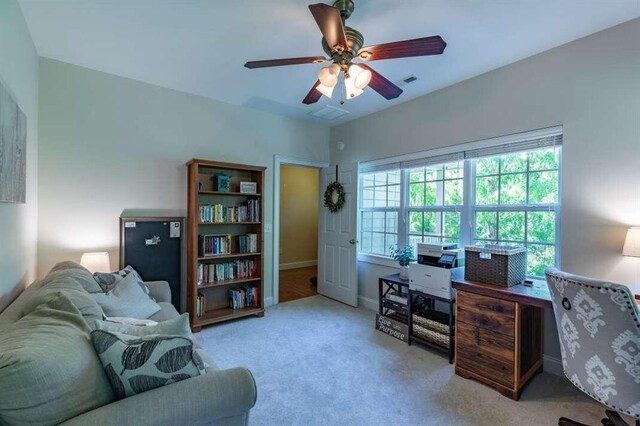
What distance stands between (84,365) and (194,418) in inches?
16.0

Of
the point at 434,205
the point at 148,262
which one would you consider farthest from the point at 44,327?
the point at 434,205

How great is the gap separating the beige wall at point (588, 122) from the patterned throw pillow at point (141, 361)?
9.22ft

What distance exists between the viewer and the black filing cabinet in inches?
117

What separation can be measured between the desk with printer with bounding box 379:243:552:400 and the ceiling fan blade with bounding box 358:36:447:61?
1.55 meters

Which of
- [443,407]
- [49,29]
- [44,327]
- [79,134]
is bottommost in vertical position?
[443,407]

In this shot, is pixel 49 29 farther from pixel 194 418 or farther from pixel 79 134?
pixel 194 418

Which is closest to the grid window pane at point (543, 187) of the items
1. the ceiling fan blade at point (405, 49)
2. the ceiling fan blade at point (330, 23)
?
the ceiling fan blade at point (405, 49)

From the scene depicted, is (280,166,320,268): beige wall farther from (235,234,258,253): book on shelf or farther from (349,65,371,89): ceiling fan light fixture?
(349,65,371,89): ceiling fan light fixture

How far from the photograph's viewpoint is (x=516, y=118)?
263 cm

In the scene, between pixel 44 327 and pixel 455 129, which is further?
pixel 455 129

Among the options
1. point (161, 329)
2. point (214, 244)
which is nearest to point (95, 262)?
point (214, 244)

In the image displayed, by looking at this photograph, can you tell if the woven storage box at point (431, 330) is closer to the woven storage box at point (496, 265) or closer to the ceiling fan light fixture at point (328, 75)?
the woven storage box at point (496, 265)

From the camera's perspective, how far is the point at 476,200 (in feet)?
9.83

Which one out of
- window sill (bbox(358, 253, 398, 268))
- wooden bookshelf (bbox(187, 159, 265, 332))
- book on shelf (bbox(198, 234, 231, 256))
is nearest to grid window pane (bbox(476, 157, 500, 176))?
window sill (bbox(358, 253, 398, 268))
